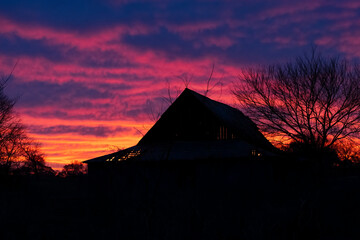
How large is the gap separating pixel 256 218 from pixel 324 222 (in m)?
2.13

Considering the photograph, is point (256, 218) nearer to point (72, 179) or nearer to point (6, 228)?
point (6, 228)

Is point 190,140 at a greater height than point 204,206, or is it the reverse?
point 190,140

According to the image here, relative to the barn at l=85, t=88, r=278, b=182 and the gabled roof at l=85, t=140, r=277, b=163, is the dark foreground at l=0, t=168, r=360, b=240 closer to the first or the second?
the gabled roof at l=85, t=140, r=277, b=163

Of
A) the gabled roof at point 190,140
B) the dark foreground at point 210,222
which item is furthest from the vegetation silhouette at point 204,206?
the gabled roof at point 190,140

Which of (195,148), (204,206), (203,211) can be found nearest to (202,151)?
(195,148)

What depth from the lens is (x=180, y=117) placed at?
2598 cm

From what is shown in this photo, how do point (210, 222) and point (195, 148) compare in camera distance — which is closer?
point (210, 222)

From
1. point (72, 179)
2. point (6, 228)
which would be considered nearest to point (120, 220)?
point (6, 228)

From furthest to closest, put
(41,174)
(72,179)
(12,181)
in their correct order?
(41,174)
(72,179)
(12,181)

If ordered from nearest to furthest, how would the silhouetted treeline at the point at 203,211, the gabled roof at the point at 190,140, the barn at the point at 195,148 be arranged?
1. the silhouetted treeline at the point at 203,211
2. the barn at the point at 195,148
3. the gabled roof at the point at 190,140

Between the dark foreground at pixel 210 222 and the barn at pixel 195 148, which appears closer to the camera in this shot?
the dark foreground at pixel 210 222

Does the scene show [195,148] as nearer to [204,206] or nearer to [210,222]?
[204,206]

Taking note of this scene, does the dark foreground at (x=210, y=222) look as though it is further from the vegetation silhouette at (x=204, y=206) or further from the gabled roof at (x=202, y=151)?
the gabled roof at (x=202, y=151)

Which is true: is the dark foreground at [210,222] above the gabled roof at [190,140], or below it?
below
